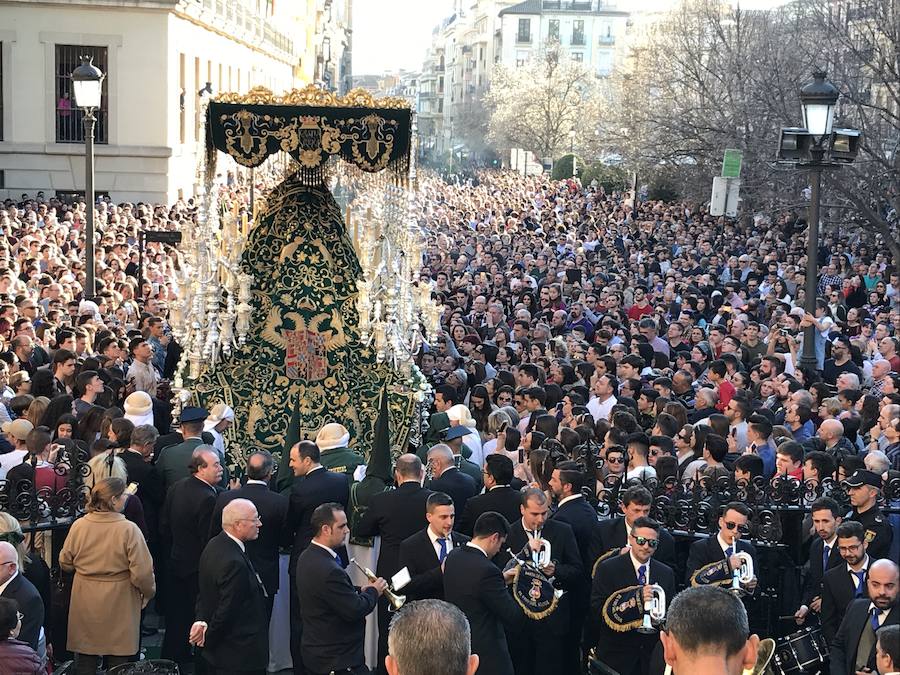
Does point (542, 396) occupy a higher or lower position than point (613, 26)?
lower

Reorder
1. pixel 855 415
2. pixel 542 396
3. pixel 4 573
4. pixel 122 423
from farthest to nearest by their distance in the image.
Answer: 1. pixel 542 396
2. pixel 855 415
3. pixel 122 423
4. pixel 4 573

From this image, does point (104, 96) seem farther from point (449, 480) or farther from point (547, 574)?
point (547, 574)

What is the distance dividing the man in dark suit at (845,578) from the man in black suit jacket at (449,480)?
234 cm

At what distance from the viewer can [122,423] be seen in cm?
924

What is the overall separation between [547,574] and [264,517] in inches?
70.8

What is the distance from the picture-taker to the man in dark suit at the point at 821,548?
7.76 m

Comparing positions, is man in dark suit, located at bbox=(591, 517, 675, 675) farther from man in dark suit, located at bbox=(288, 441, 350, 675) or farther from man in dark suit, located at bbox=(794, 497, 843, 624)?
man in dark suit, located at bbox=(288, 441, 350, 675)

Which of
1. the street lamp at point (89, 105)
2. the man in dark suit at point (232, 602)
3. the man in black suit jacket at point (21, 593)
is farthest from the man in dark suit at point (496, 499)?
the street lamp at point (89, 105)

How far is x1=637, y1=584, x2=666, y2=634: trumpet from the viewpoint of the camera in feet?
23.2

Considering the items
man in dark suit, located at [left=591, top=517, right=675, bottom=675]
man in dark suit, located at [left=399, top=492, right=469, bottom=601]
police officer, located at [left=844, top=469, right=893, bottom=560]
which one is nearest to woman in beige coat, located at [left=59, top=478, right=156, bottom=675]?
man in dark suit, located at [left=399, top=492, right=469, bottom=601]

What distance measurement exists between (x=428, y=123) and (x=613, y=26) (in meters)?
39.1

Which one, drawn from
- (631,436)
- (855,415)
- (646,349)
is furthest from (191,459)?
(646,349)

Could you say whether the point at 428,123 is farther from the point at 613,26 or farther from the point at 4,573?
the point at 4,573

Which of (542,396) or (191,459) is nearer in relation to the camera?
(191,459)
